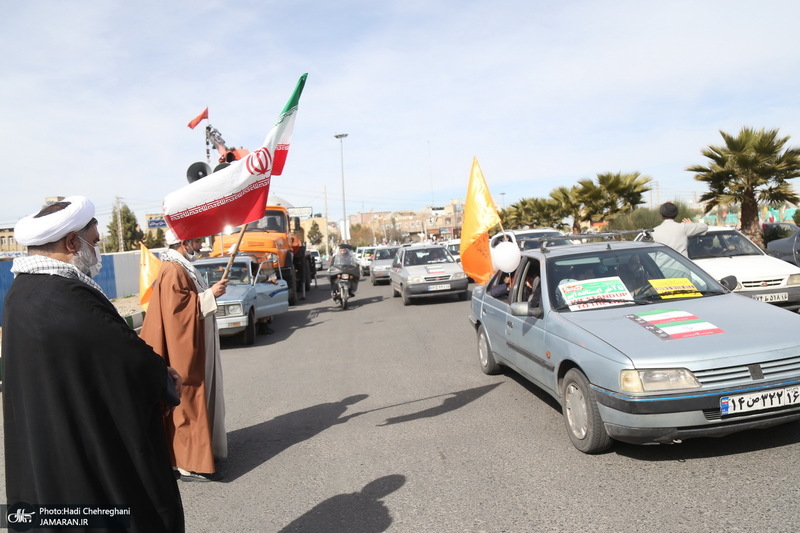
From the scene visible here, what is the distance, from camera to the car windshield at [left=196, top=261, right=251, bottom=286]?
13.2 metres

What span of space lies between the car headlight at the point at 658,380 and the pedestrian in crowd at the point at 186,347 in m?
2.98

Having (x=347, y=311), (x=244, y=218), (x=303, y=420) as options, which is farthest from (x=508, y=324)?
(x=347, y=311)

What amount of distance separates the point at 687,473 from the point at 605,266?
218cm

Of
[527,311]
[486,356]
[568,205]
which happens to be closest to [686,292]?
[527,311]

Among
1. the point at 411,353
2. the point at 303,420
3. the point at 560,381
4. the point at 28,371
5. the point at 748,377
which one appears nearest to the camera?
the point at 28,371

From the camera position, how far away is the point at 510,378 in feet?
24.4

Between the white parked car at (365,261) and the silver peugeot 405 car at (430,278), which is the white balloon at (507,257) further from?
the white parked car at (365,261)

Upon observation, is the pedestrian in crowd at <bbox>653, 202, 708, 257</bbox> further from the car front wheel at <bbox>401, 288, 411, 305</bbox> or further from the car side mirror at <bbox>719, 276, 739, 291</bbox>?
the car front wheel at <bbox>401, 288, 411, 305</bbox>

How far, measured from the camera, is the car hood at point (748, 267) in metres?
9.32

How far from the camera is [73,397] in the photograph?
2.38m

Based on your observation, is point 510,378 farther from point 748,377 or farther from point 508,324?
point 748,377

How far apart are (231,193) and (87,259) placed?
7.77ft

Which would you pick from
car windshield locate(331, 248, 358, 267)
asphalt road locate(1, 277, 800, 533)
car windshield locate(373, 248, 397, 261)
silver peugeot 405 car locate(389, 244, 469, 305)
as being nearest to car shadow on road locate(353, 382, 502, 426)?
asphalt road locate(1, 277, 800, 533)

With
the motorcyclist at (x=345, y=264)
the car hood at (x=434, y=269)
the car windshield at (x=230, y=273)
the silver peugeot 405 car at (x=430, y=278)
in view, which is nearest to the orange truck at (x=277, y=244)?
the motorcyclist at (x=345, y=264)
